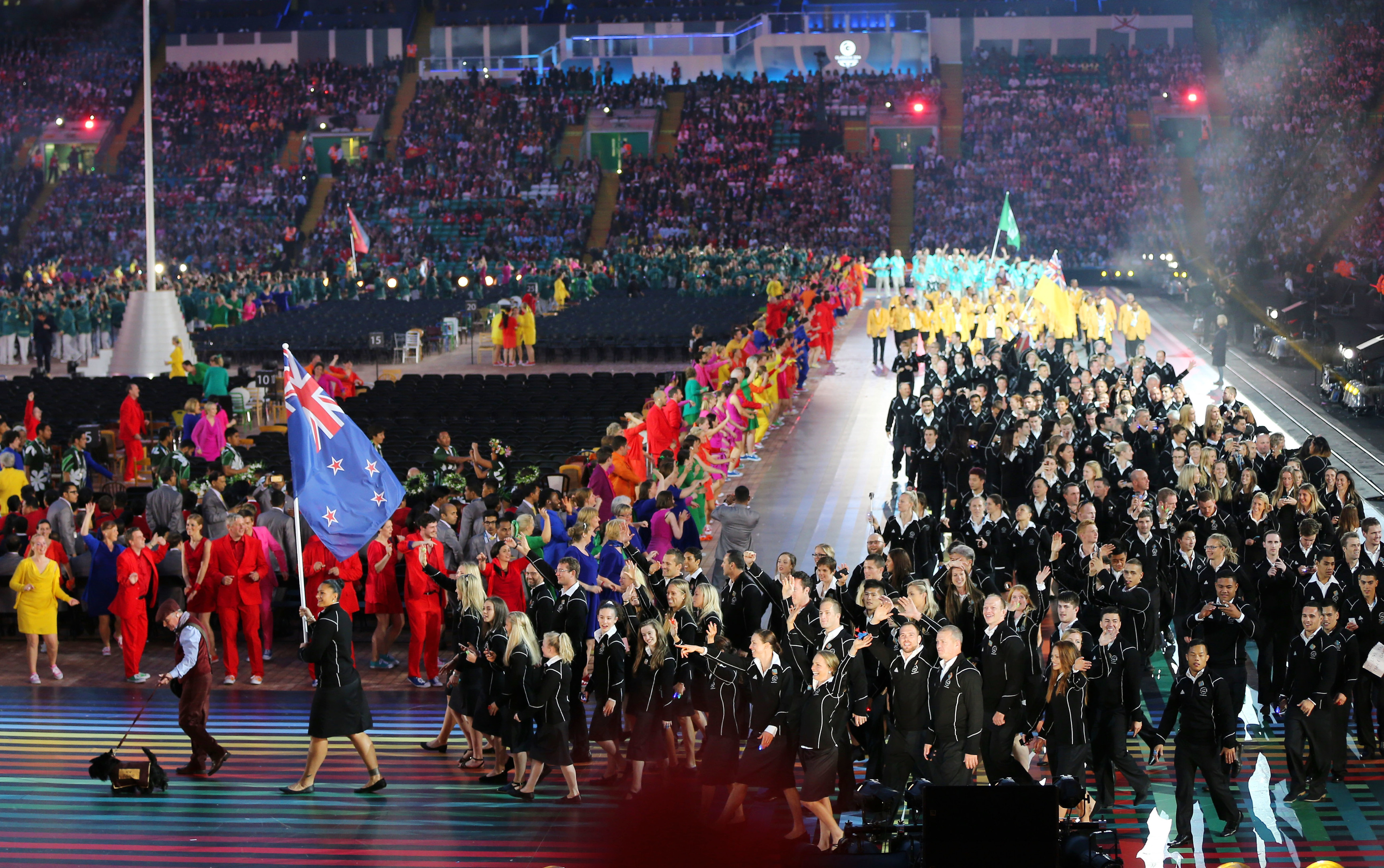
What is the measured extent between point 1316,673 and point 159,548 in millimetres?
9695

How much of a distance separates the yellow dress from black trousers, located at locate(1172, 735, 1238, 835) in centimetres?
894

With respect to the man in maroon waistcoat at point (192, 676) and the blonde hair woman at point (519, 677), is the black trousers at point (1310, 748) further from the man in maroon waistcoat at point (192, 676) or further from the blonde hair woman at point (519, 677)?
the man in maroon waistcoat at point (192, 676)

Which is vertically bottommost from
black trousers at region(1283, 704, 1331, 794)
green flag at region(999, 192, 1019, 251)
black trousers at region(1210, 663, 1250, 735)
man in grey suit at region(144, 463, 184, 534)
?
black trousers at region(1283, 704, 1331, 794)

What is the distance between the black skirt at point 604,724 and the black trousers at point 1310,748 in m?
4.50

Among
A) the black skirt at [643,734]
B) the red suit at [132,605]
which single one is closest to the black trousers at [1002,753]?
the black skirt at [643,734]

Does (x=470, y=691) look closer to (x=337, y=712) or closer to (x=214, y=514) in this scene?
(x=337, y=712)

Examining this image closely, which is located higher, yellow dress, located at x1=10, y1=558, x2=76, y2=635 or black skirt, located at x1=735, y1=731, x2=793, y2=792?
yellow dress, located at x1=10, y1=558, x2=76, y2=635

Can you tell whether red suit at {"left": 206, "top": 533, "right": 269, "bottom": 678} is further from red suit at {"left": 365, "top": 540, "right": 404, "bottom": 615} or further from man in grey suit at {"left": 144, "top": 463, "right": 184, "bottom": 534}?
man in grey suit at {"left": 144, "top": 463, "right": 184, "bottom": 534}

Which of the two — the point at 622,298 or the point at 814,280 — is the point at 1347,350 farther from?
the point at 622,298

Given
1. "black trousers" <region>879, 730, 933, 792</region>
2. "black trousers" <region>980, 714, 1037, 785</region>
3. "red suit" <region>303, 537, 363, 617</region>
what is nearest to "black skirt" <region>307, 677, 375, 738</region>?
"red suit" <region>303, 537, 363, 617</region>

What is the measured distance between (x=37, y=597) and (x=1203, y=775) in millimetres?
9320

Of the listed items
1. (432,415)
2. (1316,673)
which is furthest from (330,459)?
(432,415)

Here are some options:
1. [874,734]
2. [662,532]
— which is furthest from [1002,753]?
[662,532]

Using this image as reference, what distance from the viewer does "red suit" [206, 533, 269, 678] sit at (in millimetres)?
12836
